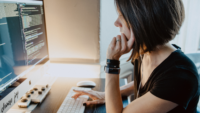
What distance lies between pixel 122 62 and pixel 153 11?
3.22ft

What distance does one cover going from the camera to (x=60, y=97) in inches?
38.3

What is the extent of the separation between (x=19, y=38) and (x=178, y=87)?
2.37 feet

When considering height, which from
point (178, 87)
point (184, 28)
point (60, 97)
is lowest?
point (60, 97)

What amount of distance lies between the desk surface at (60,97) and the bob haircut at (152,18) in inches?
15.7

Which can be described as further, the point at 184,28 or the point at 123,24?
the point at 184,28

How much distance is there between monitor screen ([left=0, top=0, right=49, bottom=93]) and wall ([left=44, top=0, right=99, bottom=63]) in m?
0.24

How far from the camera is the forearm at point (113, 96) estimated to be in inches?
30.6

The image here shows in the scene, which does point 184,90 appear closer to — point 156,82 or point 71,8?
point 156,82

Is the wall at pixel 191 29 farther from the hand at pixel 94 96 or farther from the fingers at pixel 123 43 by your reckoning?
the hand at pixel 94 96

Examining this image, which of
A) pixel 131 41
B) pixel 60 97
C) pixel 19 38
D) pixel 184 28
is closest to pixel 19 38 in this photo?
pixel 19 38

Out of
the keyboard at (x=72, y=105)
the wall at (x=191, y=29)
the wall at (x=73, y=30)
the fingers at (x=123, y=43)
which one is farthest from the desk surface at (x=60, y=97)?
the wall at (x=191, y=29)

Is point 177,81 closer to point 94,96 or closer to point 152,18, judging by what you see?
point 152,18

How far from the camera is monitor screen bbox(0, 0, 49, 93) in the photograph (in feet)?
2.10

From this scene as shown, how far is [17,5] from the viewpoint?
713 mm
